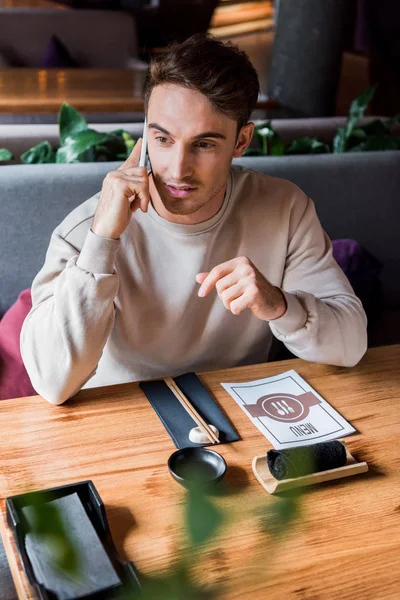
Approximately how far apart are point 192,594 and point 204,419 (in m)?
0.90

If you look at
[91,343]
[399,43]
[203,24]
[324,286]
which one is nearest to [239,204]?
[324,286]

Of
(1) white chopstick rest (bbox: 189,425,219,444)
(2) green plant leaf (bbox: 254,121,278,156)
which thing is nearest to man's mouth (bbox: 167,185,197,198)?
(1) white chopstick rest (bbox: 189,425,219,444)

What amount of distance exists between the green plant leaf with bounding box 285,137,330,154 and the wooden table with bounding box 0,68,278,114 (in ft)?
3.77

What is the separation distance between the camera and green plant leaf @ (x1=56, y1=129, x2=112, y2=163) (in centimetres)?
247

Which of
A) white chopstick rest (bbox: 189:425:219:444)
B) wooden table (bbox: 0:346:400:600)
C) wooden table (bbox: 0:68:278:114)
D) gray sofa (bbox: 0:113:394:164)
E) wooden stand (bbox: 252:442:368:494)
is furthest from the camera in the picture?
wooden table (bbox: 0:68:278:114)

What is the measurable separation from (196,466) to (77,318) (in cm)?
41

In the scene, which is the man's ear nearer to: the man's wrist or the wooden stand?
the man's wrist

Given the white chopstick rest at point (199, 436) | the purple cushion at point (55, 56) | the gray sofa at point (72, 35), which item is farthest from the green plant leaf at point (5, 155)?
→ the gray sofa at point (72, 35)

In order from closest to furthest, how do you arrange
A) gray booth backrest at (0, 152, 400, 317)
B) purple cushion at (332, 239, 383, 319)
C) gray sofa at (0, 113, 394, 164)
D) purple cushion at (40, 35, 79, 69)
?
gray booth backrest at (0, 152, 400, 317), purple cushion at (332, 239, 383, 319), gray sofa at (0, 113, 394, 164), purple cushion at (40, 35, 79, 69)

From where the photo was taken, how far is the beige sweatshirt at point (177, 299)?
4.72 feet

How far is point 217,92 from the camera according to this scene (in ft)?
5.10

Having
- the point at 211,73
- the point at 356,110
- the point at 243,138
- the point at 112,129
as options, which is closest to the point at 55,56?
the point at 112,129

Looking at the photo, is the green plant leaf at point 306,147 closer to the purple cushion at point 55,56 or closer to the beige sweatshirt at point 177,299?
the beige sweatshirt at point 177,299

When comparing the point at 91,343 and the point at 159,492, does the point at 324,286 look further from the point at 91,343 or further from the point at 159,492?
the point at 159,492
